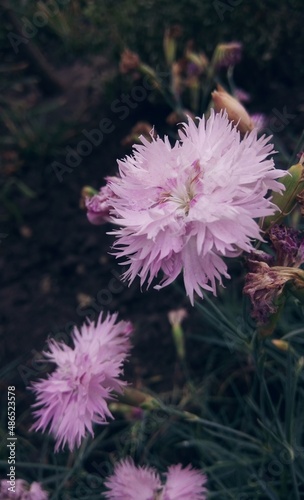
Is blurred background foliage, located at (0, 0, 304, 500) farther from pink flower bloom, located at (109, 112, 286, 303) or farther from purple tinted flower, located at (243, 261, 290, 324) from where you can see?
pink flower bloom, located at (109, 112, 286, 303)

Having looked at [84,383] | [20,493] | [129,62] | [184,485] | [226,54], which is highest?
Result: [129,62]

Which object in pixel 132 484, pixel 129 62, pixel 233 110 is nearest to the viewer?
pixel 233 110

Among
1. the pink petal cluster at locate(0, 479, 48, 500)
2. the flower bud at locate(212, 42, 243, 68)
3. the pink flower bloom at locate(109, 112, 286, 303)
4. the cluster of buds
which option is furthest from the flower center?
the flower bud at locate(212, 42, 243, 68)

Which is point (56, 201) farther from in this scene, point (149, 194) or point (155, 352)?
point (149, 194)

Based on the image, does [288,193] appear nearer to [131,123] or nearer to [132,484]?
[132,484]

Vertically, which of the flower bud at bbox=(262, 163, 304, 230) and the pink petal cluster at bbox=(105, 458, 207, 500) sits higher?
the flower bud at bbox=(262, 163, 304, 230)

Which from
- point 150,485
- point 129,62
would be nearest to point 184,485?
point 150,485
